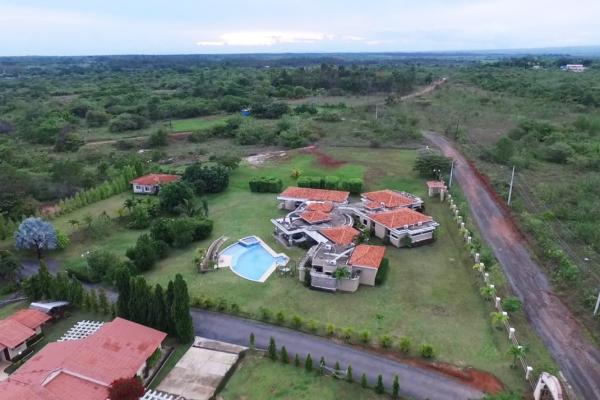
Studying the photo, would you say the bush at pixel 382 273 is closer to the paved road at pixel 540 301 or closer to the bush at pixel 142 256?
the paved road at pixel 540 301

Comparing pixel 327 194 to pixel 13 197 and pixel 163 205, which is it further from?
pixel 13 197

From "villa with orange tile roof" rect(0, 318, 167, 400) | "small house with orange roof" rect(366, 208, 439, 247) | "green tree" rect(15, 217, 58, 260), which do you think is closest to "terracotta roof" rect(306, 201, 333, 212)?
"small house with orange roof" rect(366, 208, 439, 247)

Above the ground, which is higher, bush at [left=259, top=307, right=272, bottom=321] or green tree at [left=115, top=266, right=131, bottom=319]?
green tree at [left=115, top=266, right=131, bottom=319]

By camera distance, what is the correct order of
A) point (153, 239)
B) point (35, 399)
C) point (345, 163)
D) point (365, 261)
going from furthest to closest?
point (345, 163)
point (153, 239)
point (365, 261)
point (35, 399)

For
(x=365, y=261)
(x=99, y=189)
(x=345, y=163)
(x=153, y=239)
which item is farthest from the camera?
(x=345, y=163)

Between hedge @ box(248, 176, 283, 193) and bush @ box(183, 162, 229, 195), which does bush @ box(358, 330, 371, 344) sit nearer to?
hedge @ box(248, 176, 283, 193)

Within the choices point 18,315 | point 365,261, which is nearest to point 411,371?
point 365,261

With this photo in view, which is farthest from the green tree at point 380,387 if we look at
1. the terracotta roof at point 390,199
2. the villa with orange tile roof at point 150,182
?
the villa with orange tile roof at point 150,182

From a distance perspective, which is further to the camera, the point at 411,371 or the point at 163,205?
the point at 163,205
